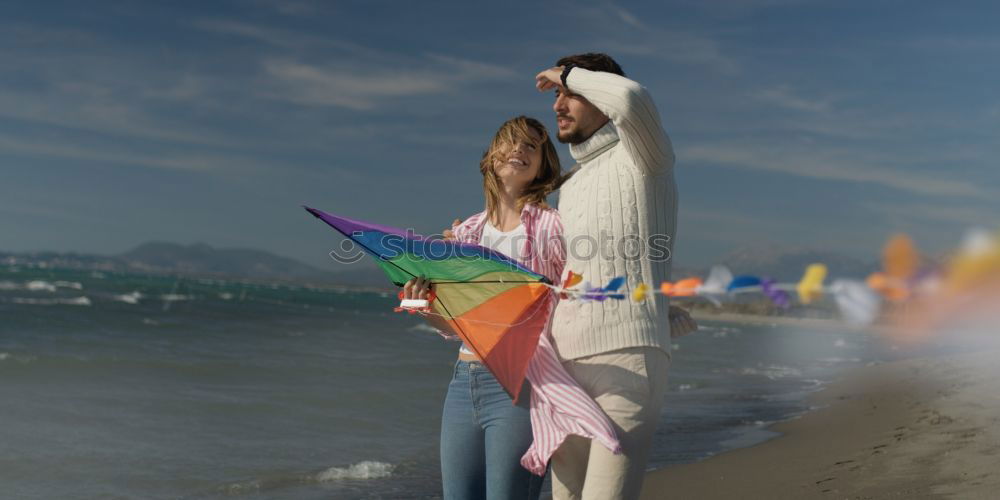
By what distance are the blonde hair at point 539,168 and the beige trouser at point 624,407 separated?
640 mm

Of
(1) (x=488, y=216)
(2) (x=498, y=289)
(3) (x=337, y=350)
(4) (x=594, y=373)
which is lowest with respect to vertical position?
(3) (x=337, y=350)

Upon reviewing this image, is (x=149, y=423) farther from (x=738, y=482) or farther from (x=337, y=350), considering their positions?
(x=337, y=350)

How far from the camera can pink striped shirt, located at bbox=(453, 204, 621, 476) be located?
2.41 meters

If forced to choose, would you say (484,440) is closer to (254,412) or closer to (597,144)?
(597,144)

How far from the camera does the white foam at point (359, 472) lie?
25.0 feet

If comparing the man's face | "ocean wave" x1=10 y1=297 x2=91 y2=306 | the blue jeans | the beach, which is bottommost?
"ocean wave" x1=10 y1=297 x2=91 y2=306

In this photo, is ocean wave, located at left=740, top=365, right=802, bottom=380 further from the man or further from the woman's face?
the man

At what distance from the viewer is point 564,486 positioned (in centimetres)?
258

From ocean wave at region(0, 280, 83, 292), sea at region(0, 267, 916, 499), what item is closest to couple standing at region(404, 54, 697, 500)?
sea at region(0, 267, 916, 499)

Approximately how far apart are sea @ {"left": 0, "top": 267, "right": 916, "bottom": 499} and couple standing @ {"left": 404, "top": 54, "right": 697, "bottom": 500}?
4435 millimetres

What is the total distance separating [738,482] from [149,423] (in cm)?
676

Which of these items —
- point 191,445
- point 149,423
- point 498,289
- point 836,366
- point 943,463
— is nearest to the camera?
point 498,289

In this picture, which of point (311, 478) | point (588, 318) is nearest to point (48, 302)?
point (311, 478)

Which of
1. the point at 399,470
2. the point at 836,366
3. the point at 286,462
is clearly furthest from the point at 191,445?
the point at 836,366
